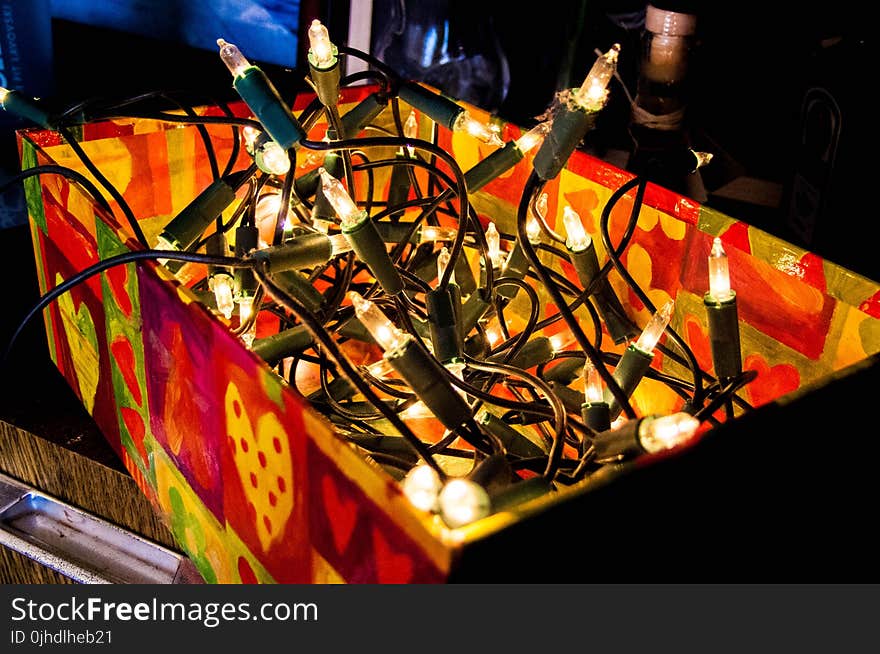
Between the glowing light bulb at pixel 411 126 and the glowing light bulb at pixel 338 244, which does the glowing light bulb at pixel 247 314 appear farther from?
the glowing light bulb at pixel 411 126

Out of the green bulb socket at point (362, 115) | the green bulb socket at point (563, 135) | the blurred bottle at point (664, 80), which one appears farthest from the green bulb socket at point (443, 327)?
the blurred bottle at point (664, 80)

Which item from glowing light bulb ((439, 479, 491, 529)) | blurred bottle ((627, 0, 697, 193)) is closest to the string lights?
glowing light bulb ((439, 479, 491, 529))

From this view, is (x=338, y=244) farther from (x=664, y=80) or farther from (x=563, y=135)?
(x=664, y=80)

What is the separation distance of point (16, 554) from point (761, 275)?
52 cm

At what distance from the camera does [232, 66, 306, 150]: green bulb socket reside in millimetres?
481

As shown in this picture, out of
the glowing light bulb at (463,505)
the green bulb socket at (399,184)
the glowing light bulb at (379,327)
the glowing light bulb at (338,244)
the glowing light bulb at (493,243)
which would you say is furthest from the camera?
the green bulb socket at (399,184)

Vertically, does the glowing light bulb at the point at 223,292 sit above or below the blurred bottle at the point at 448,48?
below

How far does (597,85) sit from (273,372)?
25 centimetres

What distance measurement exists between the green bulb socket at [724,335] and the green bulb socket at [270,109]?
0.84 ft

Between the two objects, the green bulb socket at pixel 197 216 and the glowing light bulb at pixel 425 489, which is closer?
the glowing light bulb at pixel 425 489

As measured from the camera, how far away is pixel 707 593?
358mm

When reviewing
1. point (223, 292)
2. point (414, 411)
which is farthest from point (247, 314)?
point (414, 411)

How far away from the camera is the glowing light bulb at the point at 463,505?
0.31 metres

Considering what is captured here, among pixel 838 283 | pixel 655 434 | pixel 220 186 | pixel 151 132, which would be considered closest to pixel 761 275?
pixel 838 283
